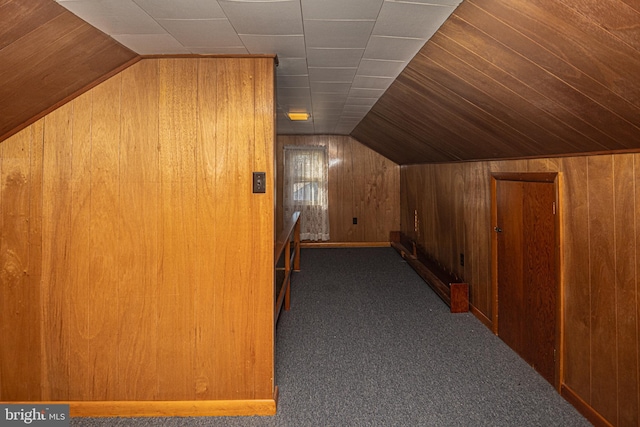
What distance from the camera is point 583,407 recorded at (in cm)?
208

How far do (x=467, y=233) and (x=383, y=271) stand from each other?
1.66 meters

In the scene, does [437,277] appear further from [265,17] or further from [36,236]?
[36,236]

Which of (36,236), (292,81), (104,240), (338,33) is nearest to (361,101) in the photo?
(292,81)

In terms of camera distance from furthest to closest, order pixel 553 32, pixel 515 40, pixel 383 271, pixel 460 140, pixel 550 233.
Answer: pixel 383 271, pixel 460 140, pixel 550 233, pixel 515 40, pixel 553 32

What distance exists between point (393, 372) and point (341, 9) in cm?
216

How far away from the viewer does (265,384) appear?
7.04ft

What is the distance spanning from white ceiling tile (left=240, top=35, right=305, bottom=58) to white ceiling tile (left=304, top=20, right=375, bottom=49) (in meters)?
0.07

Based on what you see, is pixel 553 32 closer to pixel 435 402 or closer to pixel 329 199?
pixel 435 402

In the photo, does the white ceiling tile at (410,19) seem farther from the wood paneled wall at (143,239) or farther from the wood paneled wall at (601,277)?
the wood paneled wall at (601,277)

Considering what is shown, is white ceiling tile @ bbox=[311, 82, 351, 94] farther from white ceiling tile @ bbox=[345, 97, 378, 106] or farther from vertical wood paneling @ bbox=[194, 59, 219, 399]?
vertical wood paneling @ bbox=[194, 59, 219, 399]

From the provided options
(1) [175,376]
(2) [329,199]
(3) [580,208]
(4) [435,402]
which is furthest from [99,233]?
(2) [329,199]

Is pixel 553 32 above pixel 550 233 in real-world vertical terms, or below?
above

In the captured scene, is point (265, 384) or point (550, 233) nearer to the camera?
point (265, 384)

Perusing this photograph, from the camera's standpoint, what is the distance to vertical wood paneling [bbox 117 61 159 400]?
209 cm
